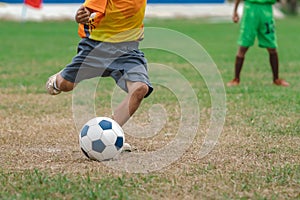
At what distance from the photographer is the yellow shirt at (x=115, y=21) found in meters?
5.14

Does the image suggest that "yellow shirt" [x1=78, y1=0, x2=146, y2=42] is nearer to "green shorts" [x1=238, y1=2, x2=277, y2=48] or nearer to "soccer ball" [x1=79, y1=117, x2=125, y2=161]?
"soccer ball" [x1=79, y1=117, x2=125, y2=161]

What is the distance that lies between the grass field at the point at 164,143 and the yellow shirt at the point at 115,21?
2.66 ft

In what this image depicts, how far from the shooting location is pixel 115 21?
523cm

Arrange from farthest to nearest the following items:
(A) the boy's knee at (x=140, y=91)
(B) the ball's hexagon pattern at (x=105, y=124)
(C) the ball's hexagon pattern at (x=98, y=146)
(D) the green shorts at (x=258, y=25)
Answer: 1. (D) the green shorts at (x=258, y=25)
2. (A) the boy's knee at (x=140, y=91)
3. (B) the ball's hexagon pattern at (x=105, y=124)
4. (C) the ball's hexagon pattern at (x=98, y=146)

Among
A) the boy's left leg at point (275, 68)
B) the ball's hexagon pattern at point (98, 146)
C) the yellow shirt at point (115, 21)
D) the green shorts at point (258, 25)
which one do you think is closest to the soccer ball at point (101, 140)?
the ball's hexagon pattern at point (98, 146)

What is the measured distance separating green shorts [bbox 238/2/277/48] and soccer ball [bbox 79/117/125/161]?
4705 mm

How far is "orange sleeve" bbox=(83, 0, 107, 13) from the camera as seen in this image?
511 cm

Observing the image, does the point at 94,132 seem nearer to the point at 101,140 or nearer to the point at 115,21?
the point at 101,140

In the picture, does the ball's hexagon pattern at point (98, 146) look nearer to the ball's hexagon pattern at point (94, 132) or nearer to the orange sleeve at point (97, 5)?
the ball's hexagon pattern at point (94, 132)

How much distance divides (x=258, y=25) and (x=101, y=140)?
495cm

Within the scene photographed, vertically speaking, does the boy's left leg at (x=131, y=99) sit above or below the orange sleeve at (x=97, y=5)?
below

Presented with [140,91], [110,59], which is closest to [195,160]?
[140,91]

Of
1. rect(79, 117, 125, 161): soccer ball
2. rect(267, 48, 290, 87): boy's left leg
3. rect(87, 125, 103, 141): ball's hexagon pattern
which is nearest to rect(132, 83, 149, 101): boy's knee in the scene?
rect(79, 117, 125, 161): soccer ball

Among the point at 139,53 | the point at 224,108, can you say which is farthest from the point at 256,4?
the point at 139,53
